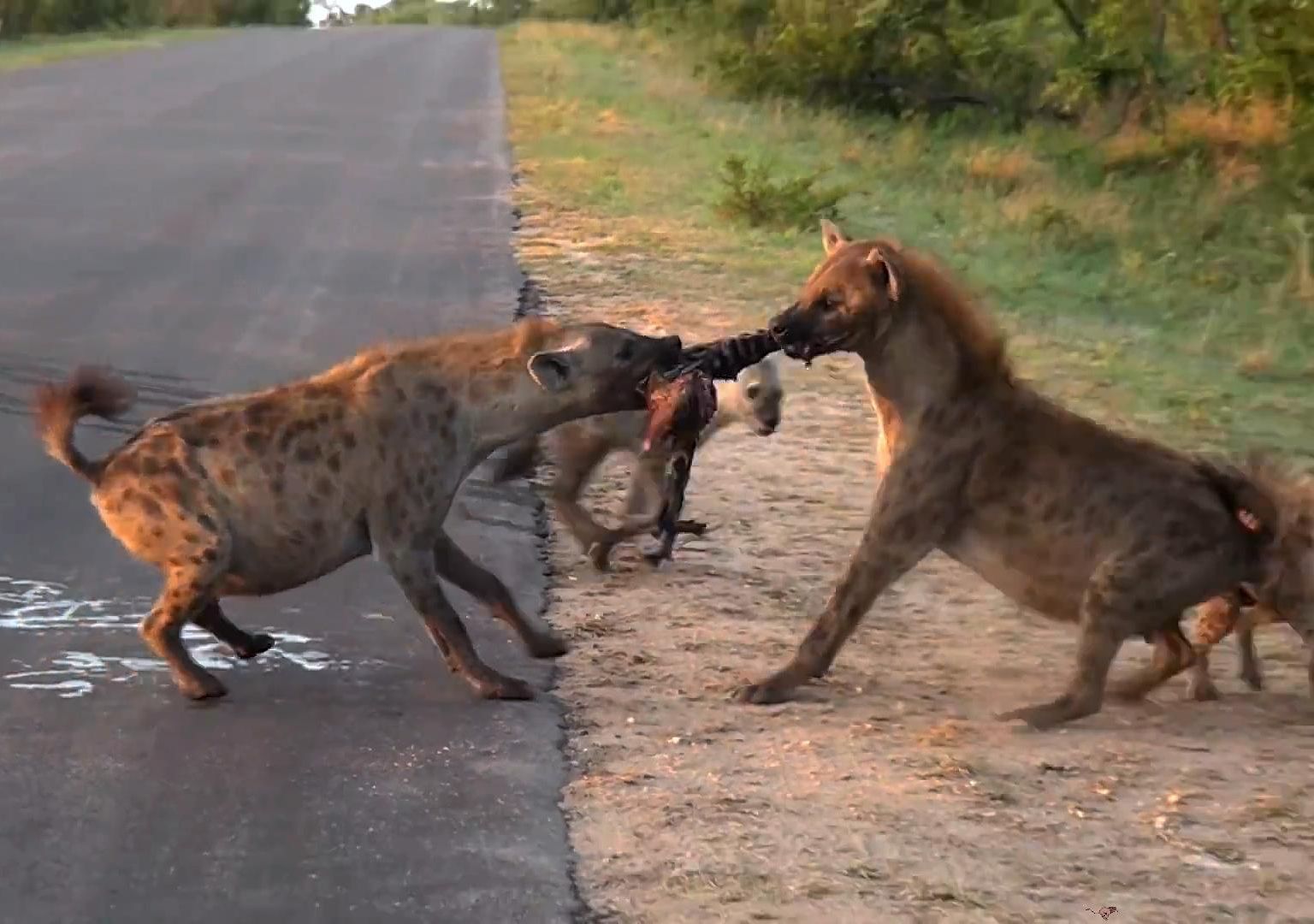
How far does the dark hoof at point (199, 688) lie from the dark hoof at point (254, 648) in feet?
0.93

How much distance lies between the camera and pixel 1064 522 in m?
5.14

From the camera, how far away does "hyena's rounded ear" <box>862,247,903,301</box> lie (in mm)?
5312

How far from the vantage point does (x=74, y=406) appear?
5.05m

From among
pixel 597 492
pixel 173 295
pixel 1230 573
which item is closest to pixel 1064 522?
pixel 1230 573

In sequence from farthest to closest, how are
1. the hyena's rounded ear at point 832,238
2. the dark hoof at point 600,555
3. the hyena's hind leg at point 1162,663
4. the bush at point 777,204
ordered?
the bush at point 777,204, the dark hoof at point 600,555, the hyena's rounded ear at point 832,238, the hyena's hind leg at point 1162,663

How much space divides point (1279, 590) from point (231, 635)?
2847 mm

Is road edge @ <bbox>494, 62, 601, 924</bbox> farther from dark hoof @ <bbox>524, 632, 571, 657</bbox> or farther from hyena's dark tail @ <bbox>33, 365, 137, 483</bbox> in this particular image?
hyena's dark tail @ <bbox>33, 365, 137, 483</bbox>

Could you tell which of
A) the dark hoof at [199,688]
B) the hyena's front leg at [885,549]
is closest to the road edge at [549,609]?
the hyena's front leg at [885,549]

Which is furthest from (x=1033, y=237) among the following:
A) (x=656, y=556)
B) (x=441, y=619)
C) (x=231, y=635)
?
(x=231, y=635)

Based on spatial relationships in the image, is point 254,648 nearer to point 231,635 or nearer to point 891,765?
point 231,635

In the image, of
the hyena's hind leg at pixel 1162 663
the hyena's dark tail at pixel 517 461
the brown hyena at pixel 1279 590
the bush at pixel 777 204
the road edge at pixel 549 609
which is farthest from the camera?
the bush at pixel 777 204

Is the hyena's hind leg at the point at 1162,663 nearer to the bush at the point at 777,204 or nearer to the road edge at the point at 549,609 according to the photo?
the road edge at the point at 549,609

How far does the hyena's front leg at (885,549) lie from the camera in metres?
5.18

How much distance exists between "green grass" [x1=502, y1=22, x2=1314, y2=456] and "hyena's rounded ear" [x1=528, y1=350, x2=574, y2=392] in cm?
388
